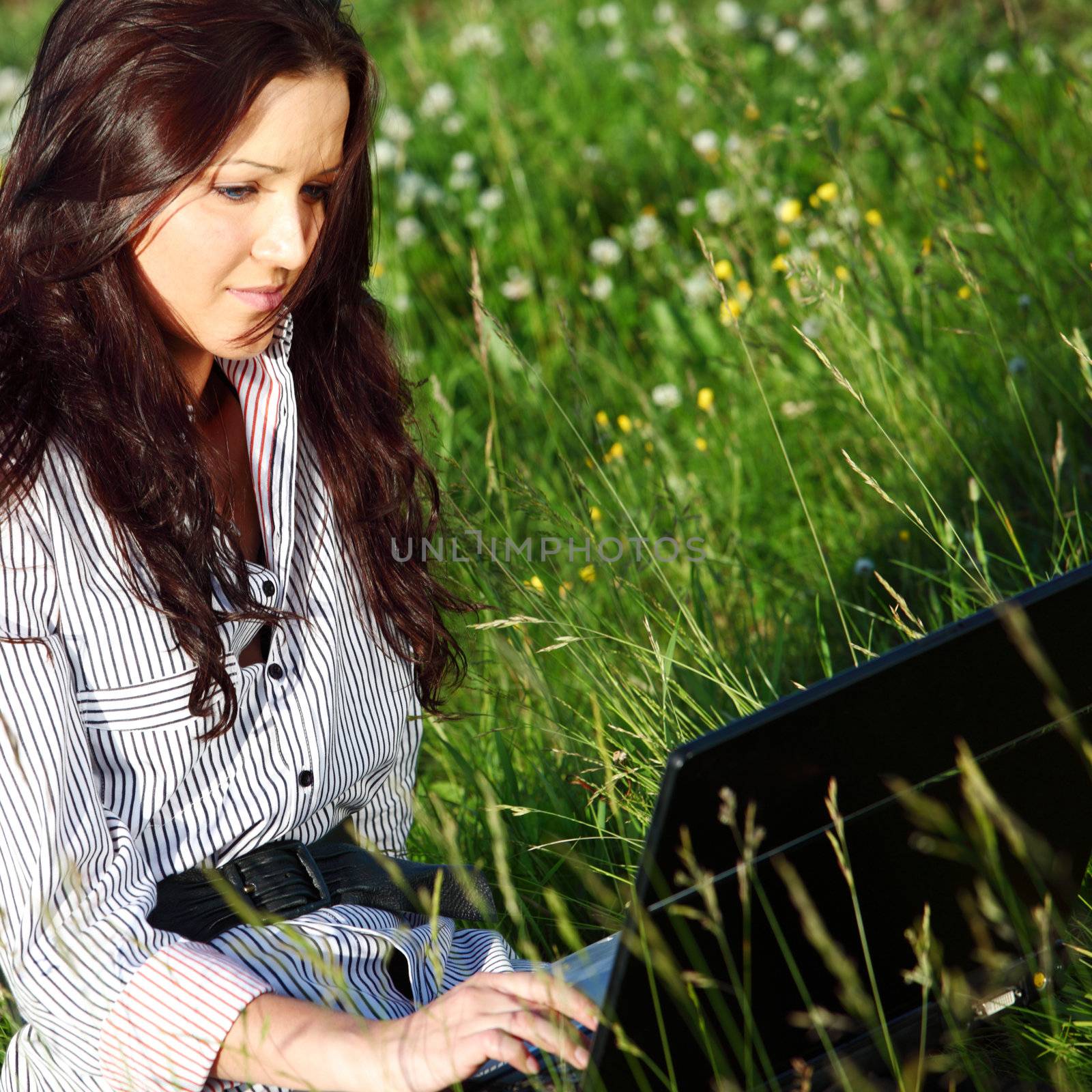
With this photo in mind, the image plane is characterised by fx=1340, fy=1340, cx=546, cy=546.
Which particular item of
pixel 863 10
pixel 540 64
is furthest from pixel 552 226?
pixel 863 10

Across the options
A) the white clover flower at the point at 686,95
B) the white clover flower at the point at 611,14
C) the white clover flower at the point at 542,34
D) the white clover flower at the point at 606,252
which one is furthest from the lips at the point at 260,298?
the white clover flower at the point at 542,34

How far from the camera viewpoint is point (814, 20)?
449cm

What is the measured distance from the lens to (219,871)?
1453 millimetres

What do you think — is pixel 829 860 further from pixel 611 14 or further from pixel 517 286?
pixel 611 14

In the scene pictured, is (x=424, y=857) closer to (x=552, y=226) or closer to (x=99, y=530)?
(x=99, y=530)

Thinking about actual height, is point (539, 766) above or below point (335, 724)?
below

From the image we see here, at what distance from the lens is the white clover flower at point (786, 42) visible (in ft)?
14.4

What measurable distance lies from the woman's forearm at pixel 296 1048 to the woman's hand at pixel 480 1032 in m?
0.02

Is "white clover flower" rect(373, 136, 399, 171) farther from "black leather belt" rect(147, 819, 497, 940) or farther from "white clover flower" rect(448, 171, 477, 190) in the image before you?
"black leather belt" rect(147, 819, 497, 940)

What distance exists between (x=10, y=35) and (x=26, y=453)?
24.9 ft

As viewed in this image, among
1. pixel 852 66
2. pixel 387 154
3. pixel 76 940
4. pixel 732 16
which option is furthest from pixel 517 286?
pixel 76 940

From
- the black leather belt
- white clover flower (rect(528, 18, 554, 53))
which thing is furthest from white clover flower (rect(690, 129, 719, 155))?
the black leather belt

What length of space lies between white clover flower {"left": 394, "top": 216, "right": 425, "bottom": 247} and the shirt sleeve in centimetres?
270

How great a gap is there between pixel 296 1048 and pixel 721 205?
2752 millimetres
